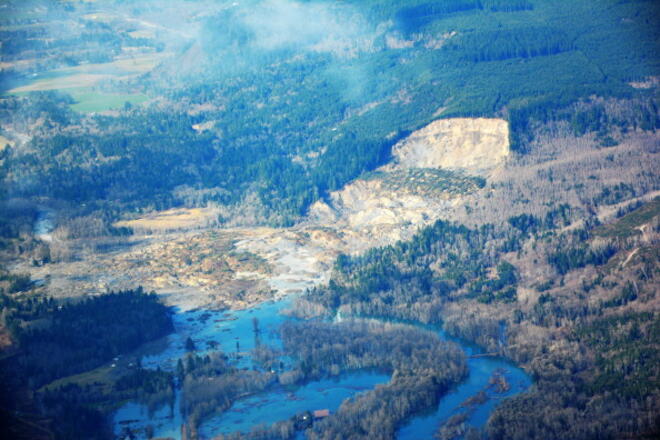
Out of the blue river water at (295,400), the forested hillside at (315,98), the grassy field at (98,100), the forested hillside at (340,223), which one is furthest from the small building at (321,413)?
the grassy field at (98,100)

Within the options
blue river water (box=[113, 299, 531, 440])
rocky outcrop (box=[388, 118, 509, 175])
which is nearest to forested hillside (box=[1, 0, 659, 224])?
rocky outcrop (box=[388, 118, 509, 175])

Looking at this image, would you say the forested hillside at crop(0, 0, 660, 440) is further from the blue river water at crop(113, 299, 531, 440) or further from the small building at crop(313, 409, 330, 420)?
the blue river water at crop(113, 299, 531, 440)

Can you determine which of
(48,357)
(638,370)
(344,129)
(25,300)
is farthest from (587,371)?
(344,129)

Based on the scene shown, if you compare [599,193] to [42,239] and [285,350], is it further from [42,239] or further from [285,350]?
[42,239]

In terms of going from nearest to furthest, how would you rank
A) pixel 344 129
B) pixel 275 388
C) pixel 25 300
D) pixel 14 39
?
1. pixel 275 388
2. pixel 25 300
3. pixel 344 129
4. pixel 14 39

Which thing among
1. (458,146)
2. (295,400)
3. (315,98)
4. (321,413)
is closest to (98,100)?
(315,98)

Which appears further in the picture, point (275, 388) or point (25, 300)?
point (25, 300)
